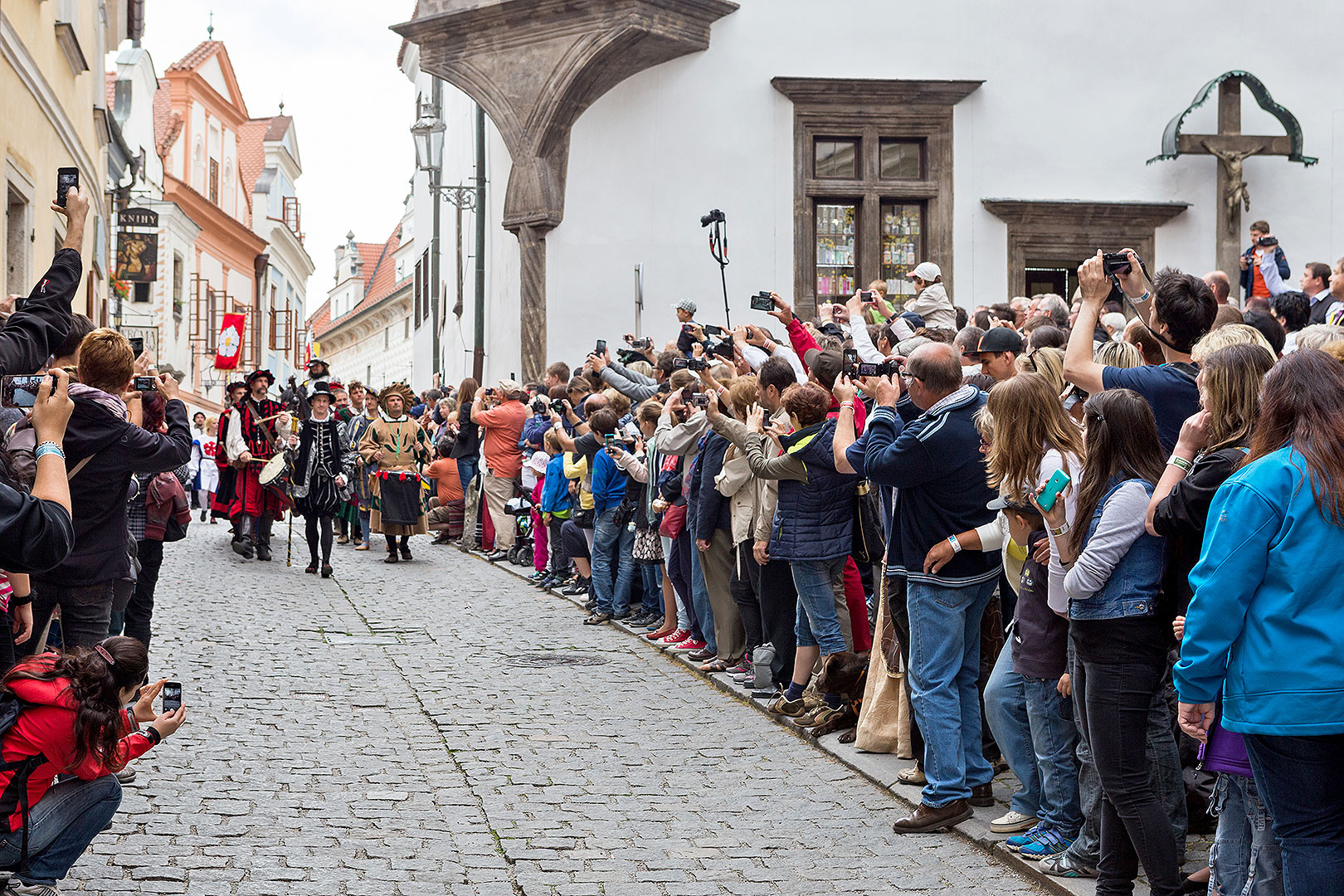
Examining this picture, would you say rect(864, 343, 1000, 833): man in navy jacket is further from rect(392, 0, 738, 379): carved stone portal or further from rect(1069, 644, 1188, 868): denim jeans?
rect(392, 0, 738, 379): carved stone portal

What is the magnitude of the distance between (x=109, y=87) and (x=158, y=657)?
27.9m

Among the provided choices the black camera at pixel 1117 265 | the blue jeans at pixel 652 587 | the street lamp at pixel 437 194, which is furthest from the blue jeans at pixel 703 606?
the street lamp at pixel 437 194

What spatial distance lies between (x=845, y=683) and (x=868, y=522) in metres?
0.90

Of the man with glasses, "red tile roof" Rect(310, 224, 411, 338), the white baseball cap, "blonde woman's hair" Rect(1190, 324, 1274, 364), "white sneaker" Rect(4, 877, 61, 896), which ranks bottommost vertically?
"white sneaker" Rect(4, 877, 61, 896)

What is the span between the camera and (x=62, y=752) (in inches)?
192

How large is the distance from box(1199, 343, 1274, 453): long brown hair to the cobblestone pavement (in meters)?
1.99

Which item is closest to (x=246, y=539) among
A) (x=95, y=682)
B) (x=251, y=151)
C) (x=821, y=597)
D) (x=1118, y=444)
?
(x=821, y=597)

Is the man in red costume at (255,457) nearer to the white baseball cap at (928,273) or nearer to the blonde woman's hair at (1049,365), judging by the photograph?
the white baseball cap at (928,273)

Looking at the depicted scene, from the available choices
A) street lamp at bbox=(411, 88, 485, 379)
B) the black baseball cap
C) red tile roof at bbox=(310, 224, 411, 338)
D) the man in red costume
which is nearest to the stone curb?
the black baseball cap

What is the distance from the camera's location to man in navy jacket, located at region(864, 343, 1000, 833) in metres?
6.43

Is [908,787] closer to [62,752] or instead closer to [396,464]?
[62,752]

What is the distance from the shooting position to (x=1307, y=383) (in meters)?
3.89

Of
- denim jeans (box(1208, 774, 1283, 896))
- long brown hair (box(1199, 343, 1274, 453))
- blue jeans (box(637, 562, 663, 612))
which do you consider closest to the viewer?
denim jeans (box(1208, 774, 1283, 896))

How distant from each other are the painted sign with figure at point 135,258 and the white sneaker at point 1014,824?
25.6 m
